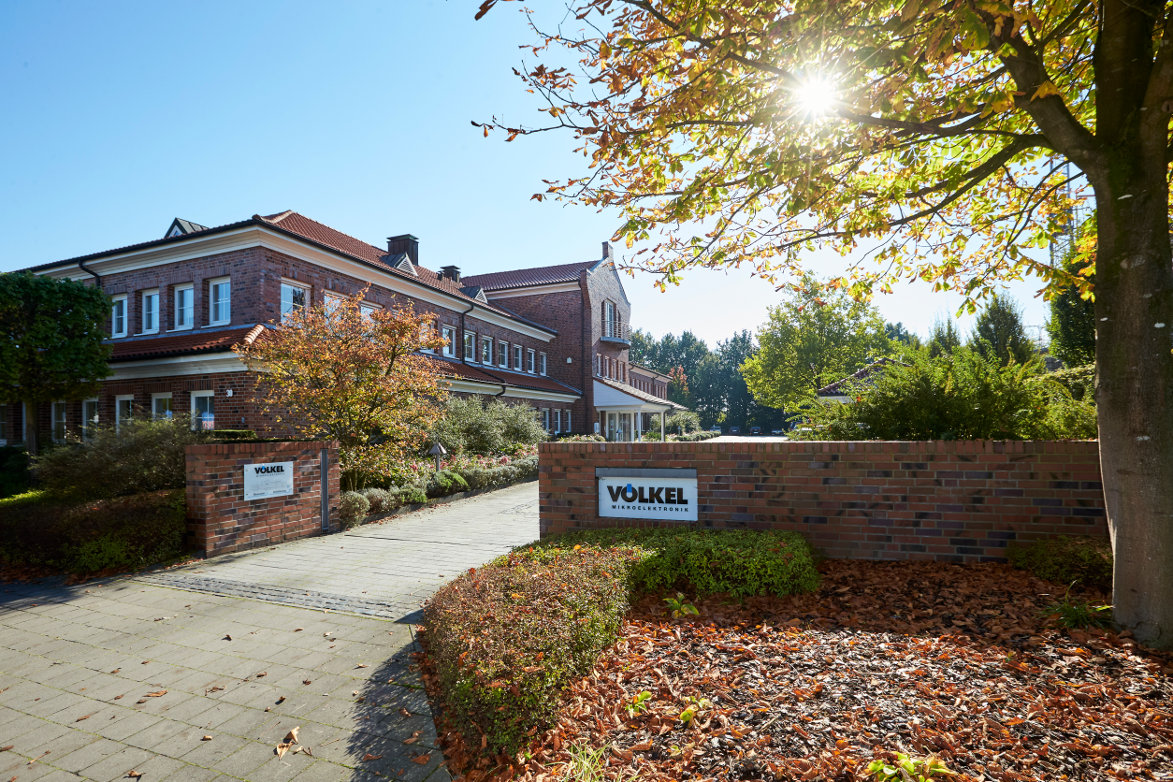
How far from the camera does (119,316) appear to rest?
60.5ft

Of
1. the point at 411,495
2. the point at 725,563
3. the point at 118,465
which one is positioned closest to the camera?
the point at 725,563

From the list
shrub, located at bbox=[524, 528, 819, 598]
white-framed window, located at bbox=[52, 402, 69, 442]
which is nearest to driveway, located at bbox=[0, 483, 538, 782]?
shrub, located at bbox=[524, 528, 819, 598]

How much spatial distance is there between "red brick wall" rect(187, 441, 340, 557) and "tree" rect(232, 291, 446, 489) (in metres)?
1.96

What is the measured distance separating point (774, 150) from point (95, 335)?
62.5 ft

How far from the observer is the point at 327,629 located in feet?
16.0

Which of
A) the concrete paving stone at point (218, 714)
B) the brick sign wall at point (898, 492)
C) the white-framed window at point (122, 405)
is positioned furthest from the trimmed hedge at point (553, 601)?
the white-framed window at point (122, 405)

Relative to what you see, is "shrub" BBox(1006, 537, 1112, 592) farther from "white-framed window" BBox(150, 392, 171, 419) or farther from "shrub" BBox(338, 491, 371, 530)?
"white-framed window" BBox(150, 392, 171, 419)

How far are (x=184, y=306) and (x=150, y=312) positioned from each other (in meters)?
1.75

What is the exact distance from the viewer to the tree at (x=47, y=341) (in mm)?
14469

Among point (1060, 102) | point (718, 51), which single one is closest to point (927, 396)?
point (1060, 102)

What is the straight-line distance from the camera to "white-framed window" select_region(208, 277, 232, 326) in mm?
16266

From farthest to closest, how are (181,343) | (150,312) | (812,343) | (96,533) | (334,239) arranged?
(812,343)
(334,239)
(150,312)
(181,343)
(96,533)

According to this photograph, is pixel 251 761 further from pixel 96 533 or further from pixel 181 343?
pixel 181 343

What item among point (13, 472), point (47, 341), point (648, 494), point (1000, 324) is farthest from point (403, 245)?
point (1000, 324)
